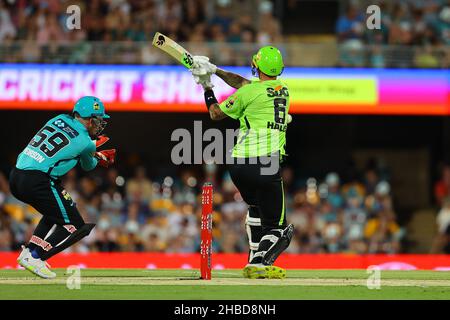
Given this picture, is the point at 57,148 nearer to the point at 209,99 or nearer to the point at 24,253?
the point at 24,253

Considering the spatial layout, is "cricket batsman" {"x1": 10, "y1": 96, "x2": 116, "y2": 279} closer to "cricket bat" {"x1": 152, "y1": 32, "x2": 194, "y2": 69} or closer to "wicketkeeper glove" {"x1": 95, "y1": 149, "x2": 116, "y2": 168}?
"wicketkeeper glove" {"x1": 95, "y1": 149, "x2": 116, "y2": 168}

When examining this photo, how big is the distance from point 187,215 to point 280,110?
9.05 metres

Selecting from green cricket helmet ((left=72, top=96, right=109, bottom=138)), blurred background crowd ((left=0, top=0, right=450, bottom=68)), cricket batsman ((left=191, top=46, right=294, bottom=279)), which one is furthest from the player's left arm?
blurred background crowd ((left=0, top=0, right=450, bottom=68))

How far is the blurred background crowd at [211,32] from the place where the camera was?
1977 cm

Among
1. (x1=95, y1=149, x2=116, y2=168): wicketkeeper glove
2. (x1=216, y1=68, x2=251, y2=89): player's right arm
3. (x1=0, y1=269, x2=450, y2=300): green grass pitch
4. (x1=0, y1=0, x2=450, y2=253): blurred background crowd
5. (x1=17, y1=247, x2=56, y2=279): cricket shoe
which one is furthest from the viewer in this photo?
(x1=0, y1=0, x2=450, y2=253): blurred background crowd

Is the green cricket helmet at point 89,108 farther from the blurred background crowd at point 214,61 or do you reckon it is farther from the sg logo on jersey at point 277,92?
the blurred background crowd at point 214,61

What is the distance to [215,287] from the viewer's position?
9766 millimetres

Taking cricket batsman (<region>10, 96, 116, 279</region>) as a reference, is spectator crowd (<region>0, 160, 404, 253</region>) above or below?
below

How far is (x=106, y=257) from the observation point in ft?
56.4

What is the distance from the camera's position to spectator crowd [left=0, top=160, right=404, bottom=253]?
63.0ft

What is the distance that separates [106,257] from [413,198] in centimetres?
862
